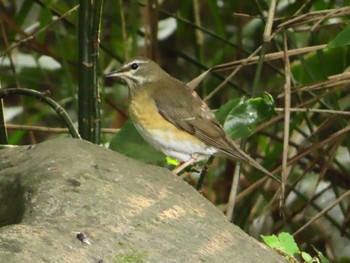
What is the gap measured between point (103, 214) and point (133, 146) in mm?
2056

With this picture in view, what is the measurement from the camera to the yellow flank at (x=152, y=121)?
619cm

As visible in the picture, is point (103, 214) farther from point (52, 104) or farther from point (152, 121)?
point (152, 121)

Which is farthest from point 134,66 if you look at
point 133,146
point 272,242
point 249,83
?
point 249,83

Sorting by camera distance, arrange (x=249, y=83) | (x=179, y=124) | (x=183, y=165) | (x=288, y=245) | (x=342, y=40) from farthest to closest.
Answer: (x=249, y=83) < (x=179, y=124) < (x=183, y=165) < (x=342, y=40) < (x=288, y=245)

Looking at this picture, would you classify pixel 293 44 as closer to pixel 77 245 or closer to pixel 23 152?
pixel 23 152

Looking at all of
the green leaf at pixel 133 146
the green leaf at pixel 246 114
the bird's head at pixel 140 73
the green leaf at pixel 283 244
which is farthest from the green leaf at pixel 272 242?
the bird's head at pixel 140 73

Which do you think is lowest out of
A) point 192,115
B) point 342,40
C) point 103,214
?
point 192,115

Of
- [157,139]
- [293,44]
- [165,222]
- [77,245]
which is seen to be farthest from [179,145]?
[77,245]

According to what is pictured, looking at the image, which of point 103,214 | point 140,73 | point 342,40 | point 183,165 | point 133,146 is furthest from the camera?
point 140,73

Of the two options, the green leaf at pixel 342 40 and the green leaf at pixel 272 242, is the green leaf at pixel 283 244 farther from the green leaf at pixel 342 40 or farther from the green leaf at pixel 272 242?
the green leaf at pixel 342 40

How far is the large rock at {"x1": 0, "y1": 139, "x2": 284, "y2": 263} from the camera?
378cm

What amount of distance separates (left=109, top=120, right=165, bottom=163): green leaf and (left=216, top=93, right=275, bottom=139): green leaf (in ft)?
1.47

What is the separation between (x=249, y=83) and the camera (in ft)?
33.8

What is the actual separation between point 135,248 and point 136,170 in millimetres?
928
